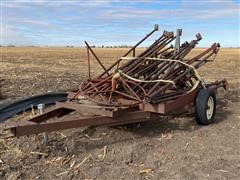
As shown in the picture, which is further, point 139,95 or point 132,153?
point 139,95

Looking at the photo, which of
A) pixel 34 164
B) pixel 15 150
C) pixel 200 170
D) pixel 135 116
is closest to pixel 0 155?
pixel 15 150

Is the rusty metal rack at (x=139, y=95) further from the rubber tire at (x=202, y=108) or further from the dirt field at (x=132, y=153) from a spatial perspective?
A: the dirt field at (x=132, y=153)

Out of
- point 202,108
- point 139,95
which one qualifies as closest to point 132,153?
point 139,95

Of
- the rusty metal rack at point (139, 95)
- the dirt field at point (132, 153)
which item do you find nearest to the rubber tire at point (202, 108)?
the rusty metal rack at point (139, 95)

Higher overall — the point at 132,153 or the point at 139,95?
the point at 139,95

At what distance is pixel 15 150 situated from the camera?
605cm

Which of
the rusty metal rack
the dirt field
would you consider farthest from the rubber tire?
the dirt field

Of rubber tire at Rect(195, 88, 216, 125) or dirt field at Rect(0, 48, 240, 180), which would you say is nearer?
dirt field at Rect(0, 48, 240, 180)

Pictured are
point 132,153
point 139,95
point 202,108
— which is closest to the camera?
point 132,153

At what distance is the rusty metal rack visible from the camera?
239 inches

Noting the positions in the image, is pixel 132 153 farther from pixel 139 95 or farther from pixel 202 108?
pixel 202 108

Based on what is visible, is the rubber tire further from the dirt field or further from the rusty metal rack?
the dirt field

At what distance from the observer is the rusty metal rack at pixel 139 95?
20.0 feet

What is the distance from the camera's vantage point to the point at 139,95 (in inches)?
269
